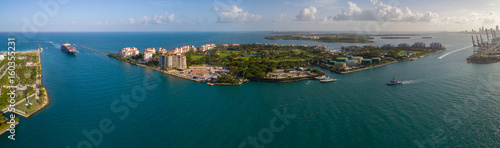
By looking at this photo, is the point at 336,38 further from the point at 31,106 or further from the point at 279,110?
the point at 31,106

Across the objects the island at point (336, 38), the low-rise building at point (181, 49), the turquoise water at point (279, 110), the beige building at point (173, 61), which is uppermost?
the island at point (336, 38)

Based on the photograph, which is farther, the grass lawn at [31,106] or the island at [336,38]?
the island at [336,38]

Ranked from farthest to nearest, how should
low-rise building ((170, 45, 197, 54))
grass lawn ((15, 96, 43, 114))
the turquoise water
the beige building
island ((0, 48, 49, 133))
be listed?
low-rise building ((170, 45, 197, 54)) < the beige building < grass lawn ((15, 96, 43, 114)) < island ((0, 48, 49, 133)) < the turquoise water

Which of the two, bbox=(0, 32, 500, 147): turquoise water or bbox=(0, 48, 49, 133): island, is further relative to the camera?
bbox=(0, 48, 49, 133): island

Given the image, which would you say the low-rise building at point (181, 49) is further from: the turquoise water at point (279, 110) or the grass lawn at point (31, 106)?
the grass lawn at point (31, 106)

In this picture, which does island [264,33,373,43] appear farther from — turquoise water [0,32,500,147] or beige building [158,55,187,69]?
beige building [158,55,187,69]

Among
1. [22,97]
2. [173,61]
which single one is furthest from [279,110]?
[173,61]

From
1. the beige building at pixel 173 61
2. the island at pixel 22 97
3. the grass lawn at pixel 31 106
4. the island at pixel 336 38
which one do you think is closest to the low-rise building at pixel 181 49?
the beige building at pixel 173 61

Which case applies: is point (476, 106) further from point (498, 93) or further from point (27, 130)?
point (27, 130)

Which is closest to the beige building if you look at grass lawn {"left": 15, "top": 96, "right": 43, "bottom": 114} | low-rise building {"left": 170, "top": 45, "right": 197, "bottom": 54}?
low-rise building {"left": 170, "top": 45, "right": 197, "bottom": 54}
